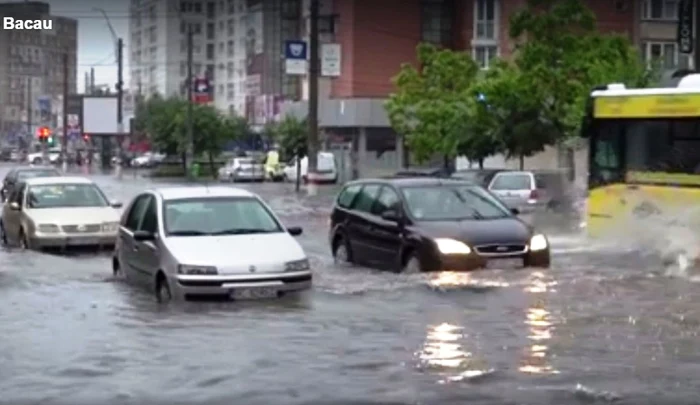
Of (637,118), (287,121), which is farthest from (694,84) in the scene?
(287,121)

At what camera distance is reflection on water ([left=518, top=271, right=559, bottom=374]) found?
36.1ft

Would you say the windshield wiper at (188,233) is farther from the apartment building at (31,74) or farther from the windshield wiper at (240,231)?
the apartment building at (31,74)

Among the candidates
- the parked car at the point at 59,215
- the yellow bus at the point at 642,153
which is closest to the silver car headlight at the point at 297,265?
the yellow bus at the point at 642,153

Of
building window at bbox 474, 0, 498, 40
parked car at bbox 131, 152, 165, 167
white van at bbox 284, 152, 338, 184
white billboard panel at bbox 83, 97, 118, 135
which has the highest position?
building window at bbox 474, 0, 498, 40

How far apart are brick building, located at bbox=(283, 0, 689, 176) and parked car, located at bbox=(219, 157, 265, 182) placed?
5.41 metres

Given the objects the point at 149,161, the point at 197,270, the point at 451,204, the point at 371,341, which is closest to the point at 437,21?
the point at 149,161

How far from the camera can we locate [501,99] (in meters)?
45.6

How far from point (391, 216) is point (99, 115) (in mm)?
82799

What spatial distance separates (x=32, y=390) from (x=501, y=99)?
36.4 metres

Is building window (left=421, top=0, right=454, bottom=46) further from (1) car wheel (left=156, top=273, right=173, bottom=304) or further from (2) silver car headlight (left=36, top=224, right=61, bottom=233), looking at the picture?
(1) car wheel (left=156, top=273, right=173, bottom=304)

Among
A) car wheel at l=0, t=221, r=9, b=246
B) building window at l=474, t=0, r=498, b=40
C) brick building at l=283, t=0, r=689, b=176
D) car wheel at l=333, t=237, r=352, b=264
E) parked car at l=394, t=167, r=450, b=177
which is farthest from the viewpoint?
building window at l=474, t=0, r=498, b=40

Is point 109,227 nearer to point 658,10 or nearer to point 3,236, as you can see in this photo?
point 3,236

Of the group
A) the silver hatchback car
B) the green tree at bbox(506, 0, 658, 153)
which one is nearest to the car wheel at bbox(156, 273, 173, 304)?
the silver hatchback car

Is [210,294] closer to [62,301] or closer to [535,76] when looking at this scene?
[62,301]
